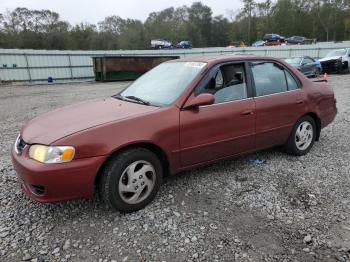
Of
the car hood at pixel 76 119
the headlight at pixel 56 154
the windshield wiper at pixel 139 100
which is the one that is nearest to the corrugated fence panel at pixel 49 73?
the car hood at pixel 76 119

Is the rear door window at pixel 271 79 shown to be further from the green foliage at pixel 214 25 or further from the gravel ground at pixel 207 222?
the green foliage at pixel 214 25

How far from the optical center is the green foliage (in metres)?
62.3

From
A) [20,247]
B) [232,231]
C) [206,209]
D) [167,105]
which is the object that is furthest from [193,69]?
[20,247]

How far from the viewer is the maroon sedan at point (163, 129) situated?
302cm

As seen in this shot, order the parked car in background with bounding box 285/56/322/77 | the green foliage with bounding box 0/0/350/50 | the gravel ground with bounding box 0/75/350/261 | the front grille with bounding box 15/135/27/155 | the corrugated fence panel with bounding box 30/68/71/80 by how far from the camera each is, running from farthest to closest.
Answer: the green foliage with bounding box 0/0/350/50 → the corrugated fence panel with bounding box 30/68/71/80 → the parked car in background with bounding box 285/56/322/77 → the front grille with bounding box 15/135/27/155 → the gravel ground with bounding box 0/75/350/261

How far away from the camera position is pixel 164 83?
4.07 m

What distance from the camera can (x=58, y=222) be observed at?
3.26 m

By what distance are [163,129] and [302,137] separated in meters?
2.59

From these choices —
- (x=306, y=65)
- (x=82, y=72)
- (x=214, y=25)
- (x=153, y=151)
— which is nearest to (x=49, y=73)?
(x=82, y=72)

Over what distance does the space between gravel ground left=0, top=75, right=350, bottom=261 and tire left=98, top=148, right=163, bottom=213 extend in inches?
5.5

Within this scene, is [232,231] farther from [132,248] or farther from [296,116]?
[296,116]

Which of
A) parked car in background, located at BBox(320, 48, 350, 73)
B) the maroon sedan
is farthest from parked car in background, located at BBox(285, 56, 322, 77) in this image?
the maroon sedan

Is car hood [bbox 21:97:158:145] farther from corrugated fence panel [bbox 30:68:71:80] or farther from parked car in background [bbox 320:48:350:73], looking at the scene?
parked car in background [bbox 320:48:350:73]

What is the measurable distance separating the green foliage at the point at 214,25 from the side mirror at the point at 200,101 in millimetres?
59466
